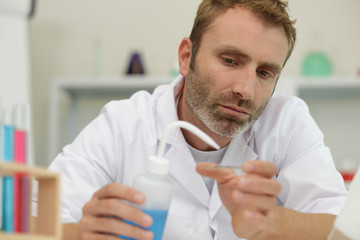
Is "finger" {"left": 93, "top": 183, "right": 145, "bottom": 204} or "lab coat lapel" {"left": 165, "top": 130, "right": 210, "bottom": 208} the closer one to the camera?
"finger" {"left": 93, "top": 183, "right": 145, "bottom": 204}

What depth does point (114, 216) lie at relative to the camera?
762mm

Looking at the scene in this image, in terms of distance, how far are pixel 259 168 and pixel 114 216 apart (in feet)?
0.83

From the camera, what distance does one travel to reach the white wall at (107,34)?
2.86 meters

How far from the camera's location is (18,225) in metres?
0.55

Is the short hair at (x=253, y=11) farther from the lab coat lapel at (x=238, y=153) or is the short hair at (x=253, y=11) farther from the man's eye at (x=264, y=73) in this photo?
the lab coat lapel at (x=238, y=153)

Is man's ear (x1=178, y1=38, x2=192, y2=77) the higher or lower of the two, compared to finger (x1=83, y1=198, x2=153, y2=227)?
higher

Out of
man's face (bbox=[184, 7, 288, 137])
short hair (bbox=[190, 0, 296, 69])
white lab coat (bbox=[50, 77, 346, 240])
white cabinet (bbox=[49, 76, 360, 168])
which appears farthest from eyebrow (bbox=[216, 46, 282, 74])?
white cabinet (bbox=[49, 76, 360, 168])

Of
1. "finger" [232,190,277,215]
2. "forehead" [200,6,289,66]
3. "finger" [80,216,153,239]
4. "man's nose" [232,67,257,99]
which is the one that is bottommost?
"finger" [80,216,153,239]

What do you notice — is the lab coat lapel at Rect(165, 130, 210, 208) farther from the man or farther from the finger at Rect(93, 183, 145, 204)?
the finger at Rect(93, 183, 145, 204)

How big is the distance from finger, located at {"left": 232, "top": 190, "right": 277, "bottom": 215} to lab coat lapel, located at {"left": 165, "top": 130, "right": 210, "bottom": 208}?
0.43m

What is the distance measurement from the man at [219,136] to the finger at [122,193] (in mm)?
278

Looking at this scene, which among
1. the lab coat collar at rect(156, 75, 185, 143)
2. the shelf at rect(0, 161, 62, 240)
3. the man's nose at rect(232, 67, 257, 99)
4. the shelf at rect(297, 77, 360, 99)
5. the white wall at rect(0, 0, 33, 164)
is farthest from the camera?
the shelf at rect(297, 77, 360, 99)

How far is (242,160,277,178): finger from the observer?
746 millimetres

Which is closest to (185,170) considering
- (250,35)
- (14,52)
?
(250,35)
